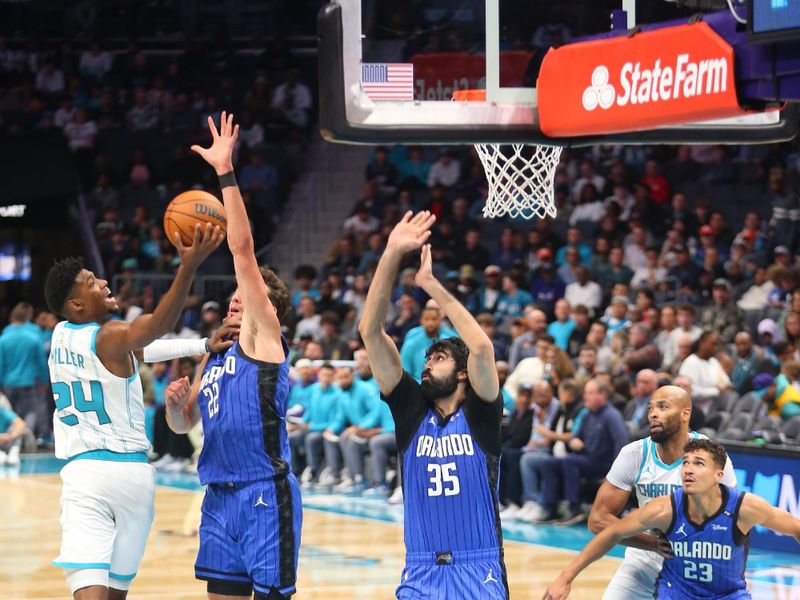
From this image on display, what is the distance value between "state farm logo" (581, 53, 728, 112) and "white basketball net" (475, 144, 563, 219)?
98cm

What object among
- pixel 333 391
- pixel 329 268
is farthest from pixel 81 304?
pixel 329 268

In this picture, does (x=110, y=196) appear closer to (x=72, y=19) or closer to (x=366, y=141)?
(x=72, y=19)

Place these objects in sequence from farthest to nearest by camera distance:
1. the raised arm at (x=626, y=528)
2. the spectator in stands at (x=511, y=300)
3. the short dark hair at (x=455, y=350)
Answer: the spectator in stands at (x=511, y=300), the raised arm at (x=626, y=528), the short dark hair at (x=455, y=350)

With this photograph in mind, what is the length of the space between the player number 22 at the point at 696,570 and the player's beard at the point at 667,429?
72cm

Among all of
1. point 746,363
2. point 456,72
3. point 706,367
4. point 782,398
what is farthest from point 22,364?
point 456,72

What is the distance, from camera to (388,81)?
7.43 metres

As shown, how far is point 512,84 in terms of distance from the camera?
763 centimetres

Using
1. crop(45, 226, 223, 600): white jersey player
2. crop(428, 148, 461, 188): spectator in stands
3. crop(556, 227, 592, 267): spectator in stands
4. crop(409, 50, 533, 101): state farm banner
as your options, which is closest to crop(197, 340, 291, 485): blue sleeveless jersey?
crop(45, 226, 223, 600): white jersey player

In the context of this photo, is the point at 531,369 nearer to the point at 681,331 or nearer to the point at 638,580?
the point at 681,331

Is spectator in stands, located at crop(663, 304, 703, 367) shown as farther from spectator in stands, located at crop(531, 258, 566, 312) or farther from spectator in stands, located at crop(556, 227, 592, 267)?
spectator in stands, located at crop(556, 227, 592, 267)

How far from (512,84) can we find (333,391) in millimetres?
8131

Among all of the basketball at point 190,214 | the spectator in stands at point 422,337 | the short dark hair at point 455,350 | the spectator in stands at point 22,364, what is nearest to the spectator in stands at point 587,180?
the spectator in stands at point 422,337

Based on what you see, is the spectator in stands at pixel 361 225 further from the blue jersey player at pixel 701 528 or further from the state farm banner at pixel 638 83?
the blue jersey player at pixel 701 528

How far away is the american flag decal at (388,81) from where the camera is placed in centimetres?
734
